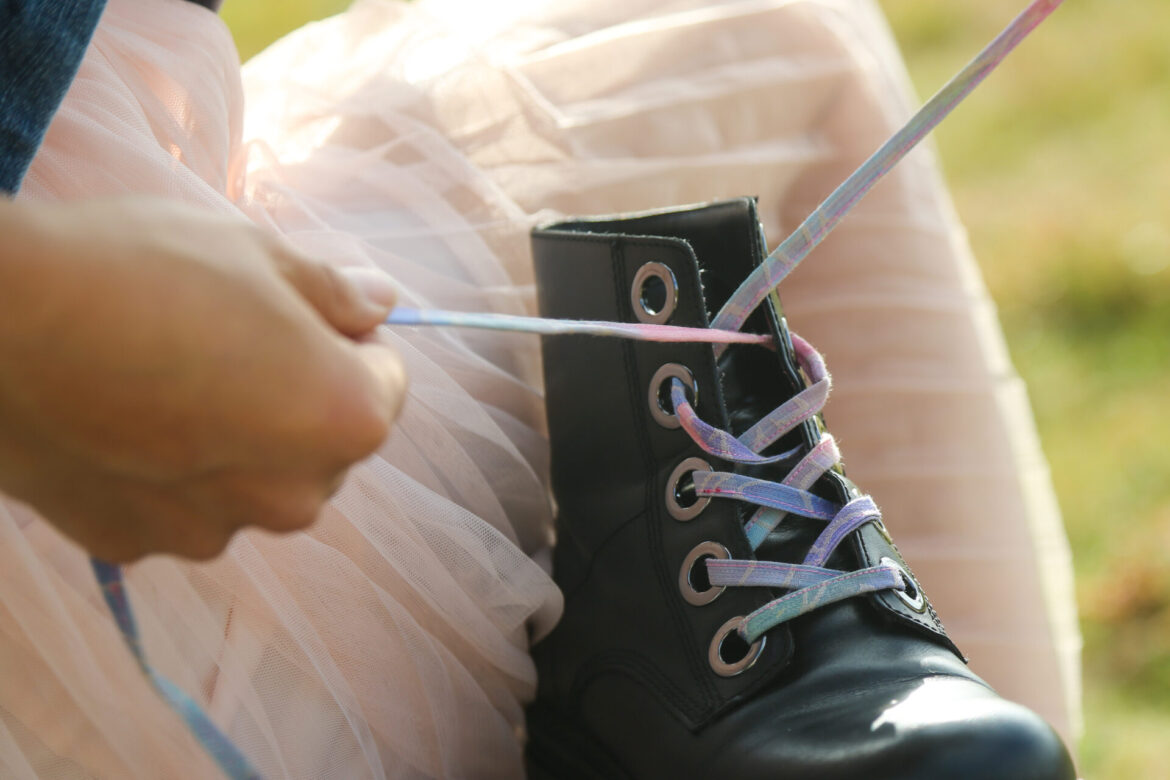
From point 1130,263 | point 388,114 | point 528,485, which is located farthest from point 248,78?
point 1130,263

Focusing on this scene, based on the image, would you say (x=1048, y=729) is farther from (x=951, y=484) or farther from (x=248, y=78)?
(x=248, y=78)

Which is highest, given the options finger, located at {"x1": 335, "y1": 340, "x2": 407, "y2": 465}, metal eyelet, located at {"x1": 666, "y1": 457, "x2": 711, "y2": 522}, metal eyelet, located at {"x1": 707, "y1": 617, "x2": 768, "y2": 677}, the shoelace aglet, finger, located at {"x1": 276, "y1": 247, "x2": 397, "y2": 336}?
the shoelace aglet

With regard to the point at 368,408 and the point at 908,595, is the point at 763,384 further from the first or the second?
the point at 368,408

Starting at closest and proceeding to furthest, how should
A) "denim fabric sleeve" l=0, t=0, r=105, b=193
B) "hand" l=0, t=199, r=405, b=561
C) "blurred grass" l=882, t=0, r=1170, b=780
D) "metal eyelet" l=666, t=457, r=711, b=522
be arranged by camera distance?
"hand" l=0, t=199, r=405, b=561 < "denim fabric sleeve" l=0, t=0, r=105, b=193 < "metal eyelet" l=666, t=457, r=711, b=522 < "blurred grass" l=882, t=0, r=1170, b=780

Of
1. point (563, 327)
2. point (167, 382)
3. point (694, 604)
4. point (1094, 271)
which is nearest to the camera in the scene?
point (167, 382)

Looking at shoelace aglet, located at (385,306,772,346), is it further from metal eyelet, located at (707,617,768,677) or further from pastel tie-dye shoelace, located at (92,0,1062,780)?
metal eyelet, located at (707,617,768,677)

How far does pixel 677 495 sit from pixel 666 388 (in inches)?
2.0

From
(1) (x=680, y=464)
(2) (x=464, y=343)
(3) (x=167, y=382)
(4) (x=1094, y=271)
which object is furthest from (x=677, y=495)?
(4) (x=1094, y=271)

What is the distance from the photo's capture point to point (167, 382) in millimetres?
237

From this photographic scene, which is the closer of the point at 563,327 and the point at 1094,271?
the point at 563,327

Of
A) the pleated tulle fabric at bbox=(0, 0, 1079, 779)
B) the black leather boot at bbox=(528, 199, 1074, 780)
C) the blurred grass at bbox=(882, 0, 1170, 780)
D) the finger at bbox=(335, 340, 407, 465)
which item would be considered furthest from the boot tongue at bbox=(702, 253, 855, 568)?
the blurred grass at bbox=(882, 0, 1170, 780)

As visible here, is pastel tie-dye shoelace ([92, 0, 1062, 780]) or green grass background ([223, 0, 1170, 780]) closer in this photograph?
pastel tie-dye shoelace ([92, 0, 1062, 780])

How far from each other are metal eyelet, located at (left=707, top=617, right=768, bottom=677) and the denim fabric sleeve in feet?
1.05

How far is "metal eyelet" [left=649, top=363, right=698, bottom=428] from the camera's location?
0.47m
